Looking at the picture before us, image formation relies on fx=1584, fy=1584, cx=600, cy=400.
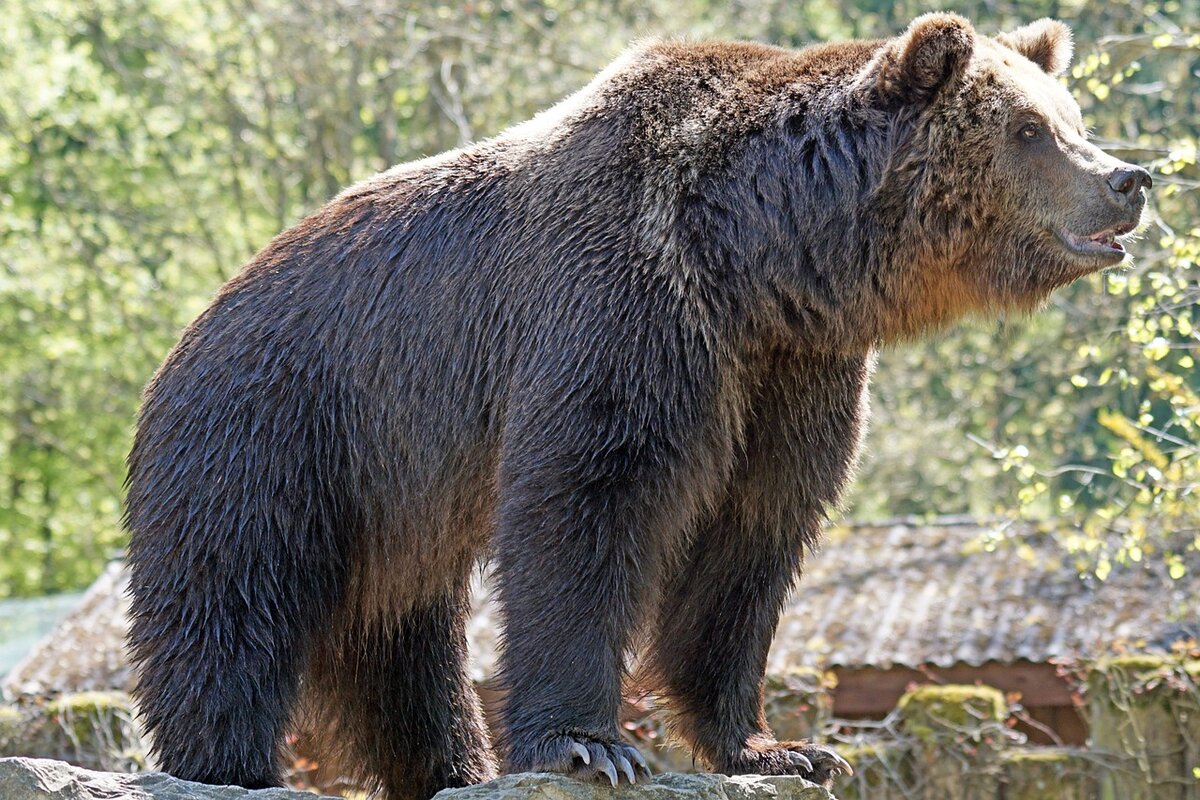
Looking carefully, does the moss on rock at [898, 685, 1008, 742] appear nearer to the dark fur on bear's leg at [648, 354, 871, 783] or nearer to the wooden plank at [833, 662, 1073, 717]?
the dark fur on bear's leg at [648, 354, 871, 783]

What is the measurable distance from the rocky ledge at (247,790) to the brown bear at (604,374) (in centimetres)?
14

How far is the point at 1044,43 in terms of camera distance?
516cm

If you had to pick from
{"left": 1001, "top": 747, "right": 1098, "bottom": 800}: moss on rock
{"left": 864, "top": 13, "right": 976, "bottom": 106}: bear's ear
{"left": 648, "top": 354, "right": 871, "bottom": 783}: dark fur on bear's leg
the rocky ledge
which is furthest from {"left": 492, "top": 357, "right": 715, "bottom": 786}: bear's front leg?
{"left": 1001, "top": 747, "right": 1098, "bottom": 800}: moss on rock

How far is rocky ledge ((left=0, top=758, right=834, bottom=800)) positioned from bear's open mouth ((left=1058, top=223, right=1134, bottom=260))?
6.06 feet

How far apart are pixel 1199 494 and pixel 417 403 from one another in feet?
13.7

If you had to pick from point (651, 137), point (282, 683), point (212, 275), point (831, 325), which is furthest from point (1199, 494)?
point (212, 275)

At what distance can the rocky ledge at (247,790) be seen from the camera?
148 inches

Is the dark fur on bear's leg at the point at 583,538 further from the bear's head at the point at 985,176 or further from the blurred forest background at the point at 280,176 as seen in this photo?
the blurred forest background at the point at 280,176

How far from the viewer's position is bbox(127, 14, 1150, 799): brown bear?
14.6 ft

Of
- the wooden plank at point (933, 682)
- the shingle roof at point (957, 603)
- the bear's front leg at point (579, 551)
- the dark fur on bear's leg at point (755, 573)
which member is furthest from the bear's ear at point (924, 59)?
the wooden plank at point (933, 682)

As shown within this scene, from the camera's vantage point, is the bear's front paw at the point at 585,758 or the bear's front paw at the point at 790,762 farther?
the bear's front paw at the point at 790,762

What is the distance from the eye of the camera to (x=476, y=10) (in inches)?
677

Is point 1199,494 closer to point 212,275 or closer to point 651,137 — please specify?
point 651,137

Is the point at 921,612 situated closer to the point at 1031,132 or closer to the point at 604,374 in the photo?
the point at 1031,132
